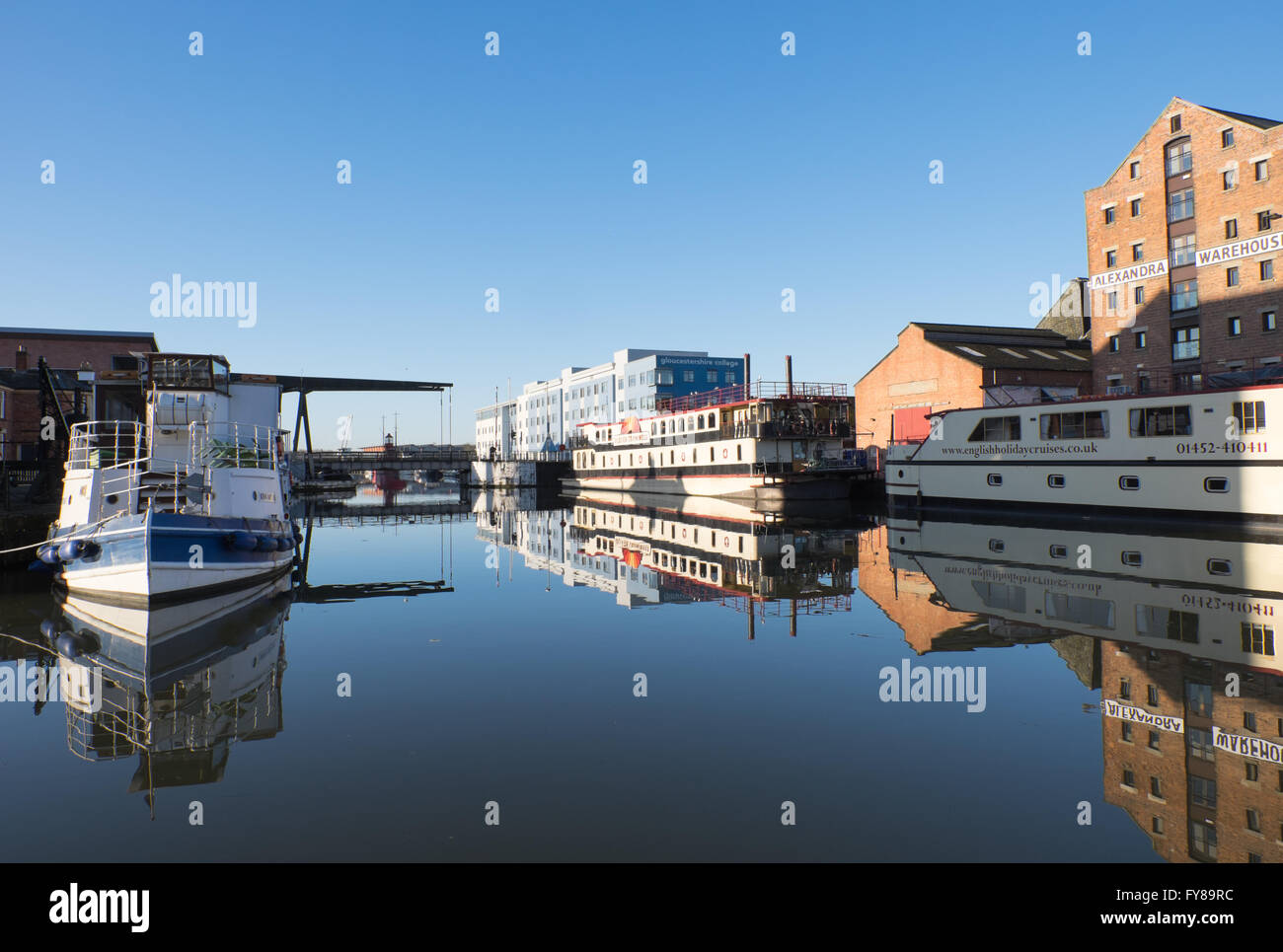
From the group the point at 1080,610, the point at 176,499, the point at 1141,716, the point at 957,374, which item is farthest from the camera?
the point at 957,374

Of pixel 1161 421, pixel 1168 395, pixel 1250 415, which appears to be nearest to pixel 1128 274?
pixel 1168 395

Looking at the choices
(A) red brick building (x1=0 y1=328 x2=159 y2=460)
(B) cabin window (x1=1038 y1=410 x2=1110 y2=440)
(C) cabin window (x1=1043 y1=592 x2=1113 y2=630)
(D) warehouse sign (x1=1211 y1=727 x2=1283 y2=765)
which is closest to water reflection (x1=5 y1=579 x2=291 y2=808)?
(D) warehouse sign (x1=1211 y1=727 x2=1283 y2=765)

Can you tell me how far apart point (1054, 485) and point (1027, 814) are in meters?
28.3

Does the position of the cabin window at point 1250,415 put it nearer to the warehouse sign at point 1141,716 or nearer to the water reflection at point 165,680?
the warehouse sign at point 1141,716

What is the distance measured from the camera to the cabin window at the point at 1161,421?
2627 cm

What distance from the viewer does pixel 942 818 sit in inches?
222

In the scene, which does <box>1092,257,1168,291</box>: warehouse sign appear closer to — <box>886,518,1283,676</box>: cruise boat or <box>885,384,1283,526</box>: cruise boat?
<box>885,384,1283,526</box>: cruise boat

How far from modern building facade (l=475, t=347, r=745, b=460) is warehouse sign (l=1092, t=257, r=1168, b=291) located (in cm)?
2886

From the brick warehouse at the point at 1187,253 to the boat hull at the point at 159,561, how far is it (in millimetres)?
43719

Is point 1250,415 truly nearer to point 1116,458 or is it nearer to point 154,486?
point 1116,458

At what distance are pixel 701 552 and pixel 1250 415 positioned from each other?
60.9ft

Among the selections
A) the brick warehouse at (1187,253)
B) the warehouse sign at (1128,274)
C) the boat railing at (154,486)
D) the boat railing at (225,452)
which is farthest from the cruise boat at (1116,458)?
the boat railing at (154,486)

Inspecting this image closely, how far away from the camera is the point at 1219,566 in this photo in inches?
685
